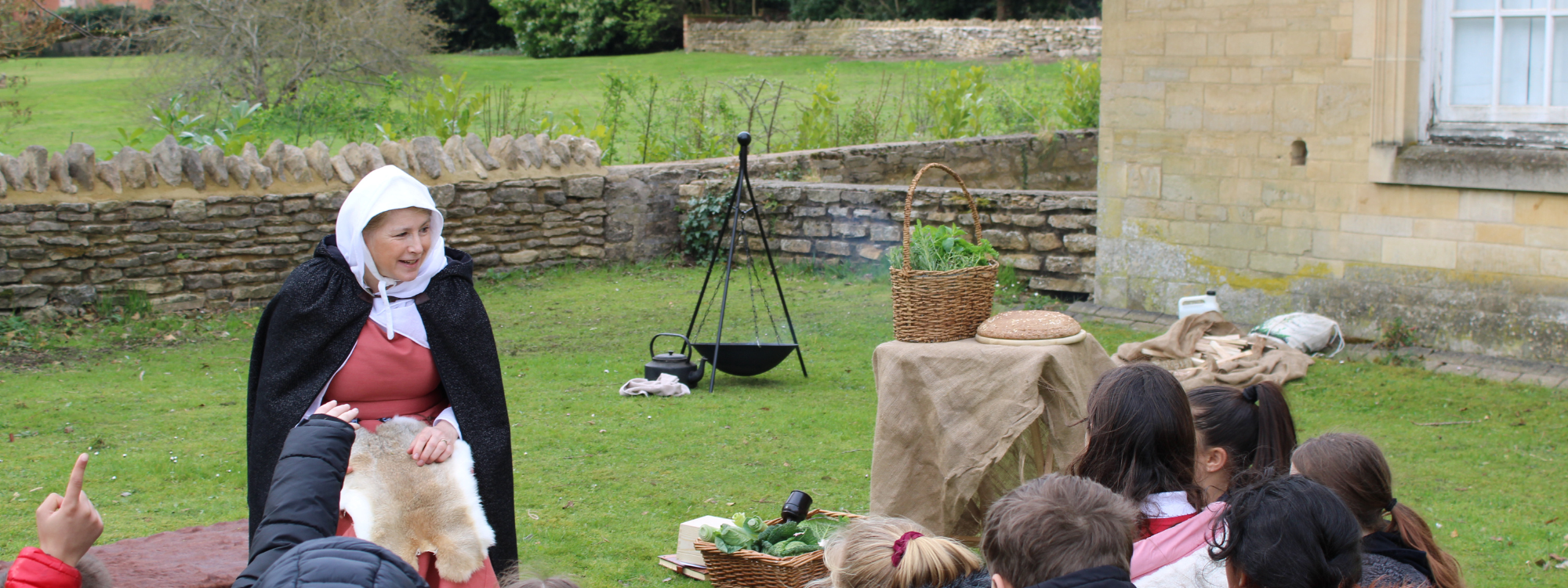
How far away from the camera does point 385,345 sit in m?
3.09

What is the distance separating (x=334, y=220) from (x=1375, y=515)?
850 cm

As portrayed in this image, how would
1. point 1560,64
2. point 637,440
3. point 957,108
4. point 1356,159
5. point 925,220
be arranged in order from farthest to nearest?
point 957,108, point 925,220, point 1356,159, point 1560,64, point 637,440

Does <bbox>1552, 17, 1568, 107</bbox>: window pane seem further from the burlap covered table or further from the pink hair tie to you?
the pink hair tie

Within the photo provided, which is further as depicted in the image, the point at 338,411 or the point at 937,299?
the point at 937,299

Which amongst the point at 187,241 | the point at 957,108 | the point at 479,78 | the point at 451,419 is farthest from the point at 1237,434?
the point at 479,78

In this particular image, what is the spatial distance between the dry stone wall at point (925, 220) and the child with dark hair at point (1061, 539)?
722cm

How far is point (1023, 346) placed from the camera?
416 centimetres

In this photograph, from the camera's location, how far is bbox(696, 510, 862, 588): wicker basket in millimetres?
3732

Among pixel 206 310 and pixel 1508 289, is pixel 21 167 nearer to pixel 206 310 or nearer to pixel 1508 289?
pixel 206 310

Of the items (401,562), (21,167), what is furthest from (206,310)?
(401,562)

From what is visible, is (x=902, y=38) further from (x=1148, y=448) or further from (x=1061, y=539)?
(x=1061, y=539)

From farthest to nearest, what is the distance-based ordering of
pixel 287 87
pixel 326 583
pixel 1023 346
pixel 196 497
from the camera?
1. pixel 287 87
2. pixel 196 497
3. pixel 1023 346
4. pixel 326 583

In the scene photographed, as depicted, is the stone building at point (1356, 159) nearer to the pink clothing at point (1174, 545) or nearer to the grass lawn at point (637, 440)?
the grass lawn at point (637, 440)

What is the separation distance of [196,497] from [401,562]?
4050 mm
